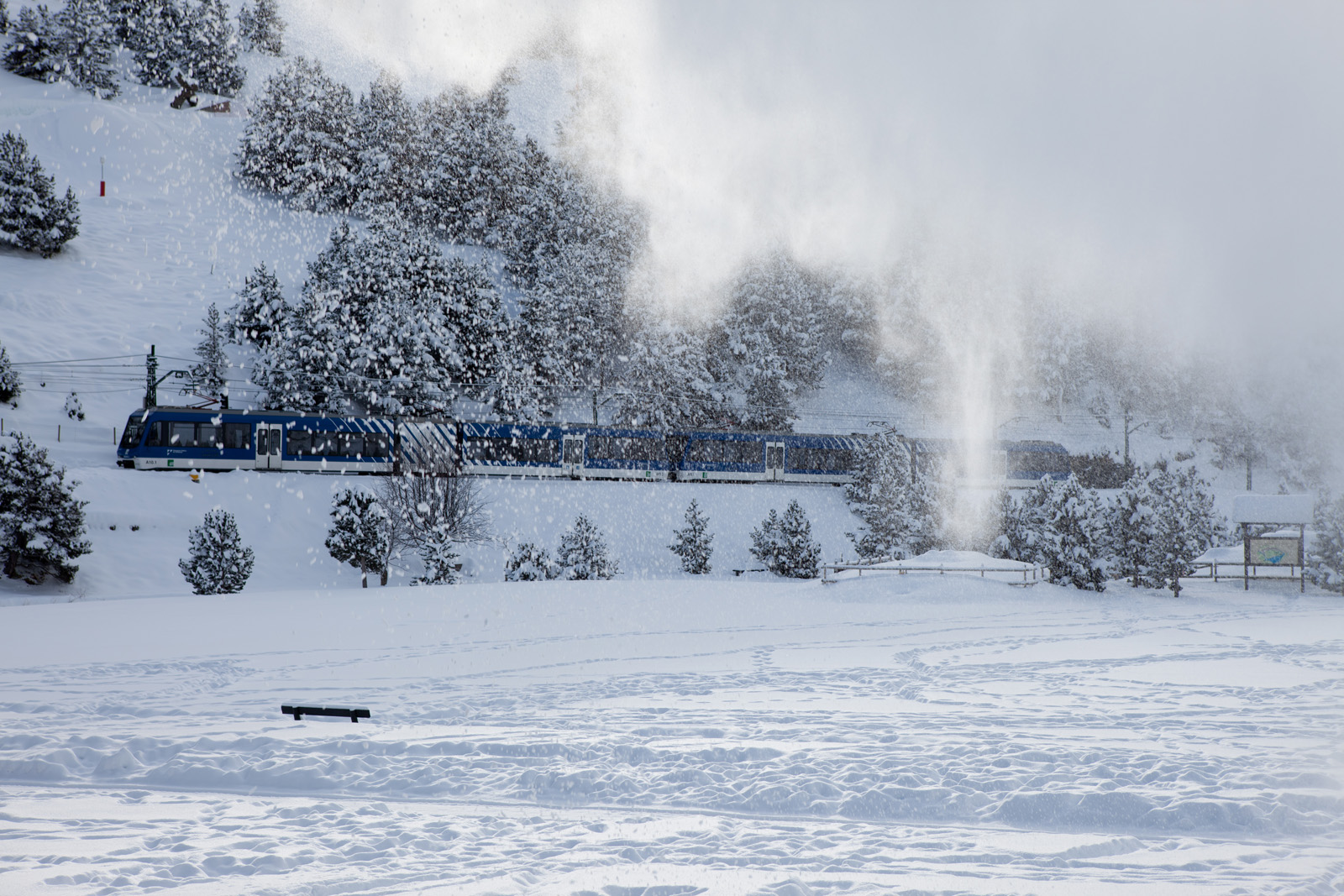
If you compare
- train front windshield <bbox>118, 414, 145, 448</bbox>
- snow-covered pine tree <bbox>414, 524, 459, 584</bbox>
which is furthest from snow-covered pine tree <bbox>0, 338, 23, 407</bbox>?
snow-covered pine tree <bbox>414, 524, 459, 584</bbox>

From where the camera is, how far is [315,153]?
67250 mm

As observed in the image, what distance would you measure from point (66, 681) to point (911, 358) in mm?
62027

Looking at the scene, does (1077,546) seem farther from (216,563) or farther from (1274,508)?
(216,563)

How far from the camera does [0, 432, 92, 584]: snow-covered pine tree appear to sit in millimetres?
24531

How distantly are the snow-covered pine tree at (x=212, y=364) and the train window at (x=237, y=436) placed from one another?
10428 mm

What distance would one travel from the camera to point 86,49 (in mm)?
77688

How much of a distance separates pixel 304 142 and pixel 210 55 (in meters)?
26.4

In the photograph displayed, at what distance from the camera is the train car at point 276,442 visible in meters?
33.5

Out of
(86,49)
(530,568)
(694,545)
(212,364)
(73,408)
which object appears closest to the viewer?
(530,568)

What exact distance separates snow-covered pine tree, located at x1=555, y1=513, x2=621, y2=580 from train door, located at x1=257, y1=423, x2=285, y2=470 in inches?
530

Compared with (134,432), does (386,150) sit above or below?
above

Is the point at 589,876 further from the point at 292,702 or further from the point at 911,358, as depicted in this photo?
the point at 911,358

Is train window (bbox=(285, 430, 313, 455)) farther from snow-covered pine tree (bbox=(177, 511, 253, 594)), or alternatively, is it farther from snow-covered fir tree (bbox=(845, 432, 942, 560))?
snow-covered fir tree (bbox=(845, 432, 942, 560))

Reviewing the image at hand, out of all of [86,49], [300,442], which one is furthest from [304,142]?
[300,442]
